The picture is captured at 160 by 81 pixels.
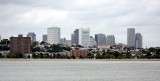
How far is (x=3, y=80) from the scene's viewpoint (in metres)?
72.1

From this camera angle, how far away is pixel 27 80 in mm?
72000

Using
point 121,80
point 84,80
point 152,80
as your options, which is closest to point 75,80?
point 84,80

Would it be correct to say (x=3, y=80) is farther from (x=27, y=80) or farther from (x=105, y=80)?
(x=105, y=80)

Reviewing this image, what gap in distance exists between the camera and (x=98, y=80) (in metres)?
72.4

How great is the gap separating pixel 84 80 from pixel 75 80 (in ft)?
4.53

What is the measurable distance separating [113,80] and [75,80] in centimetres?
570

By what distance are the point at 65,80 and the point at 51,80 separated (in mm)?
2410

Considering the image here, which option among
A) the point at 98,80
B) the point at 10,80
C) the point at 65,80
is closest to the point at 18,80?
the point at 10,80

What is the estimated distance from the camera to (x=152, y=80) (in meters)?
73.7

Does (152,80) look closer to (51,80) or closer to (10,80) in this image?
(51,80)

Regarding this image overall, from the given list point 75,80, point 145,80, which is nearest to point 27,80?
point 75,80

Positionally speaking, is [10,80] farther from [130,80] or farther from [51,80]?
[130,80]

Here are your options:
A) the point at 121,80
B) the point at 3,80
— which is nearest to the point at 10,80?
the point at 3,80

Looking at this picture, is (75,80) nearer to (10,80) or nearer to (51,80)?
(51,80)
